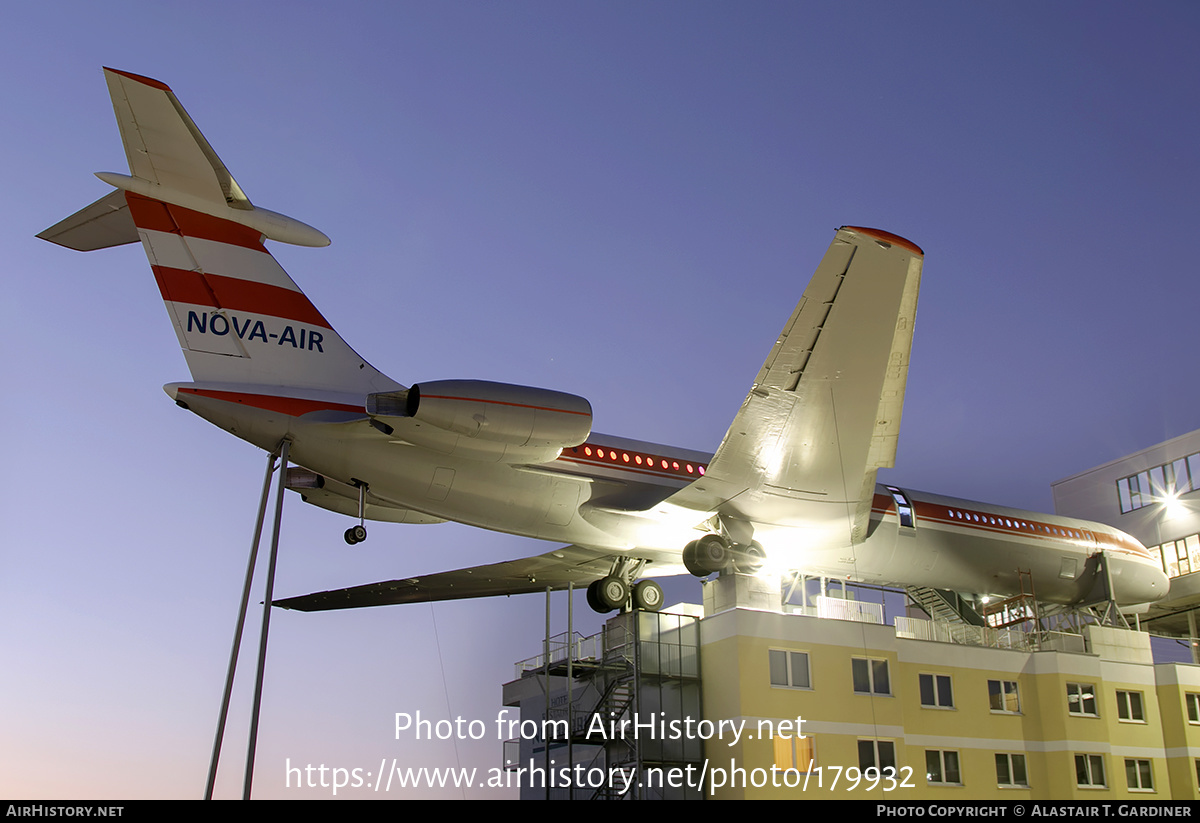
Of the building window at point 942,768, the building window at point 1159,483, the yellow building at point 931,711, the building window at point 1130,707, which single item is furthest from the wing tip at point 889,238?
the building window at point 1159,483

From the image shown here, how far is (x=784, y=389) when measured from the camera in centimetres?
1764

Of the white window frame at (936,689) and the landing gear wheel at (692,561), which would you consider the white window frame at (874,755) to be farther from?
the landing gear wheel at (692,561)

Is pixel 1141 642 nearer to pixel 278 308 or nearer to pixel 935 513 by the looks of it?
pixel 935 513

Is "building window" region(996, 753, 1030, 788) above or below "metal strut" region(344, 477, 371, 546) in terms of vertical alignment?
below

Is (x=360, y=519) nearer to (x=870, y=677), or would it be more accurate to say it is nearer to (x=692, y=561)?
(x=692, y=561)

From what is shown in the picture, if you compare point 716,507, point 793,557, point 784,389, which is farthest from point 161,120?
point 793,557

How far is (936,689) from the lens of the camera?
69.9 ft

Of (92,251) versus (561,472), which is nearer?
(92,251)

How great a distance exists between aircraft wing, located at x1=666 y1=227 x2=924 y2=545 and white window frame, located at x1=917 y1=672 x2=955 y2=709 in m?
3.28

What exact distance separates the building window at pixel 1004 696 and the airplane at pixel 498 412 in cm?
410

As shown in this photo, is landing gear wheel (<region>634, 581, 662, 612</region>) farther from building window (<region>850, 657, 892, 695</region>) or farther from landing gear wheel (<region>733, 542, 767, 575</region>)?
building window (<region>850, 657, 892, 695</region>)

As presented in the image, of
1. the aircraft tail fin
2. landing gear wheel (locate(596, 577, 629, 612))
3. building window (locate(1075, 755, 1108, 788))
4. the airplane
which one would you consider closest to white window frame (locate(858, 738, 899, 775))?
the airplane

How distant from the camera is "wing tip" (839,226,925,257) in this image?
14.9 metres

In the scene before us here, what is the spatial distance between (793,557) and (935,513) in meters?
4.22
